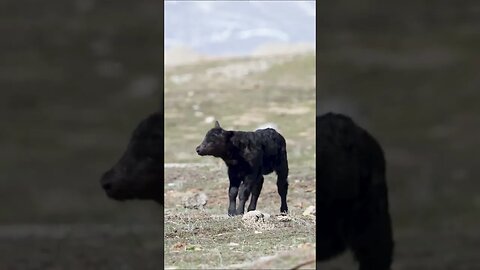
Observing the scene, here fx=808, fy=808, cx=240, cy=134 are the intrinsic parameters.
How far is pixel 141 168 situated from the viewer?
2654 mm

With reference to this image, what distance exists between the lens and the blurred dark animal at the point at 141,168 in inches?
103

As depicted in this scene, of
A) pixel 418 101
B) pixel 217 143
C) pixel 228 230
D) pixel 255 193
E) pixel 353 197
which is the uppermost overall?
pixel 418 101

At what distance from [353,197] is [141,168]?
71 centimetres

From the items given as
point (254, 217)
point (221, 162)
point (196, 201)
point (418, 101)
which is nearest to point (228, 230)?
point (254, 217)

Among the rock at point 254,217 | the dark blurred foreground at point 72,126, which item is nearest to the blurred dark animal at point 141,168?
the dark blurred foreground at point 72,126

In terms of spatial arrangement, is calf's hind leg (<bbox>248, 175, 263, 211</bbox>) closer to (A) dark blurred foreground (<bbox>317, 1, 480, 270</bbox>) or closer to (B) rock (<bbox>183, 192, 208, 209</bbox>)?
(B) rock (<bbox>183, 192, 208, 209</bbox>)

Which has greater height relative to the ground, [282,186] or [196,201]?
[282,186]

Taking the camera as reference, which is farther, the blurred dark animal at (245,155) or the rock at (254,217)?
the blurred dark animal at (245,155)

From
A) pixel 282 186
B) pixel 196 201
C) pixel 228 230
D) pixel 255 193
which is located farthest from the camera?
pixel 196 201

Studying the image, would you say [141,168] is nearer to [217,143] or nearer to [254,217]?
[254,217]

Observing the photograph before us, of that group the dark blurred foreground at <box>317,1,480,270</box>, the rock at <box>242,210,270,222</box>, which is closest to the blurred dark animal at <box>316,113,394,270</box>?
the dark blurred foreground at <box>317,1,480,270</box>

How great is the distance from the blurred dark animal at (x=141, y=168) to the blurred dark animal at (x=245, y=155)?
3.81 feet

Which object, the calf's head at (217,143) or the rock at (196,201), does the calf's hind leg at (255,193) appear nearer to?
the calf's head at (217,143)

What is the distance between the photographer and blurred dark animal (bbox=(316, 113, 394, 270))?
8.83 ft
